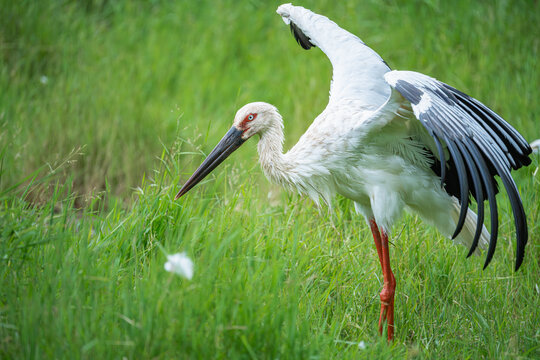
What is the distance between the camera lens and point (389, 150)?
11.3 feet

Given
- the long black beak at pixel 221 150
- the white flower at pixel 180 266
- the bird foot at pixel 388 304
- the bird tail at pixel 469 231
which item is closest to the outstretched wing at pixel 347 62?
the long black beak at pixel 221 150

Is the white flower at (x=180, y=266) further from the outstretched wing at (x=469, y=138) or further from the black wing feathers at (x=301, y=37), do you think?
the black wing feathers at (x=301, y=37)

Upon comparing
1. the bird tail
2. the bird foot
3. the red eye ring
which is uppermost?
the red eye ring

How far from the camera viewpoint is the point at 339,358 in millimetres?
2678

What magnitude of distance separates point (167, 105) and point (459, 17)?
352cm

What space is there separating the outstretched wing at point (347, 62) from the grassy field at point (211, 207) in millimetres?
759

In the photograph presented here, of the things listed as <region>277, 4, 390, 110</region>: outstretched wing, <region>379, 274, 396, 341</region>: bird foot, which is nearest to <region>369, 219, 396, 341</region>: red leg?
<region>379, 274, 396, 341</region>: bird foot

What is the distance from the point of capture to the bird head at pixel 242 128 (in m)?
3.71

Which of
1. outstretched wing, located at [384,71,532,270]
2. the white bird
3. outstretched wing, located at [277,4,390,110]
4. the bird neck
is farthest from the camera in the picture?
outstretched wing, located at [277,4,390,110]

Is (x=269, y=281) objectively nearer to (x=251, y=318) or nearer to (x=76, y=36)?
(x=251, y=318)

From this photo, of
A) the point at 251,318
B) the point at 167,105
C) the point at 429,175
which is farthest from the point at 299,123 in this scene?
the point at 251,318

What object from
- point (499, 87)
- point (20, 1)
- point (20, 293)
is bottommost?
point (20, 293)

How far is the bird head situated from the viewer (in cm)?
371

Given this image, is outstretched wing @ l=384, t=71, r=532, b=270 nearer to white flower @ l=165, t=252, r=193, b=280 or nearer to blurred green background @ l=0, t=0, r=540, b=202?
white flower @ l=165, t=252, r=193, b=280
